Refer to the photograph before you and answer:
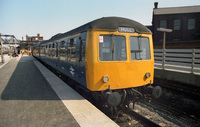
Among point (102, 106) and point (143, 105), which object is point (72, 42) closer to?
point (102, 106)

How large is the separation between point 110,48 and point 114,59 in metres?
0.38

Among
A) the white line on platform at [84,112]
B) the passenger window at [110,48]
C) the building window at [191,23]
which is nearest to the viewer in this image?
the white line on platform at [84,112]

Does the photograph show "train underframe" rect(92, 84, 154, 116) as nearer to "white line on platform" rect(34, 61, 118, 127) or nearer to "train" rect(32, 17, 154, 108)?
"train" rect(32, 17, 154, 108)

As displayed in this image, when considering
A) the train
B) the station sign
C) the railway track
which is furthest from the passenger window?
the railway track

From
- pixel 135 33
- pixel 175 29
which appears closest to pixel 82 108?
pixel 135 33

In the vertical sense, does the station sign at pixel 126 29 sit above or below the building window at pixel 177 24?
below

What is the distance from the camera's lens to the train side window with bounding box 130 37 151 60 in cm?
528

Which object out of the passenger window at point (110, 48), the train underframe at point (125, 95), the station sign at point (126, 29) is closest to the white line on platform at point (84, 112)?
the train underframe at point (125, 95)

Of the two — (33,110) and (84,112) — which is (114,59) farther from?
(33,110)

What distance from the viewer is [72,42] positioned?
651 cm

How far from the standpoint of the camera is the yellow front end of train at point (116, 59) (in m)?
4.73

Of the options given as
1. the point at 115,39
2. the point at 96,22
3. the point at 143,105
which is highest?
the point at 96,22

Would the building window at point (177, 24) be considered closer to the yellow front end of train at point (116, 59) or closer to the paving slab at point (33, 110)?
the yellow front end of train at point (116, 59)

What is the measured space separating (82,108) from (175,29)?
88.5 ft
